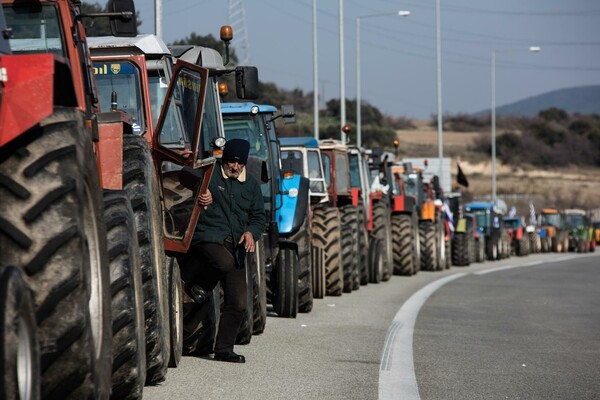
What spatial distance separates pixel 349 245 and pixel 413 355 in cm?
1048

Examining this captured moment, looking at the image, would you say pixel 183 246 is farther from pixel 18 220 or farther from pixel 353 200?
pixel 353 200

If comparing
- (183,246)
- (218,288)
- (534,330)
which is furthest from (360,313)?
(183,246)

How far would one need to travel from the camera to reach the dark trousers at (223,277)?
37.5 ft

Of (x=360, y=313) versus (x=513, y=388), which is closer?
(x=513, y=388)

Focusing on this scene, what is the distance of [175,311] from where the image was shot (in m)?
10.9

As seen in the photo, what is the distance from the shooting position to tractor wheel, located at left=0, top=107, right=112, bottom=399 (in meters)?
5.84

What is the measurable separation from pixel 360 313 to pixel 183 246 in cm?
669

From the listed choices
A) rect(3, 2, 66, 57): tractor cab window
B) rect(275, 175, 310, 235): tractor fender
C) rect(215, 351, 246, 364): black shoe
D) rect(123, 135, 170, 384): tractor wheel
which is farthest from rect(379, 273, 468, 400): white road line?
rect(3, 2, 66, 57): tractor cab window

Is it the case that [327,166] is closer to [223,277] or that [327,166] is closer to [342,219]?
[342,219]

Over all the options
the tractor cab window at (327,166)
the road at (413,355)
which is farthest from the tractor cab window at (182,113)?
the tractor cab window at (327,166)

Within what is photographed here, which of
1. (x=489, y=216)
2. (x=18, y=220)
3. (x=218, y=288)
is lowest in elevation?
(x=489, y=216)

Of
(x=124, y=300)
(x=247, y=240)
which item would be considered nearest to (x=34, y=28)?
(x=124, y=300)

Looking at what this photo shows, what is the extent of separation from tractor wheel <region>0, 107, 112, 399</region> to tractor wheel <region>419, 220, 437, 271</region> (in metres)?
27.5

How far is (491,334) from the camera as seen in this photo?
14.8 metres
